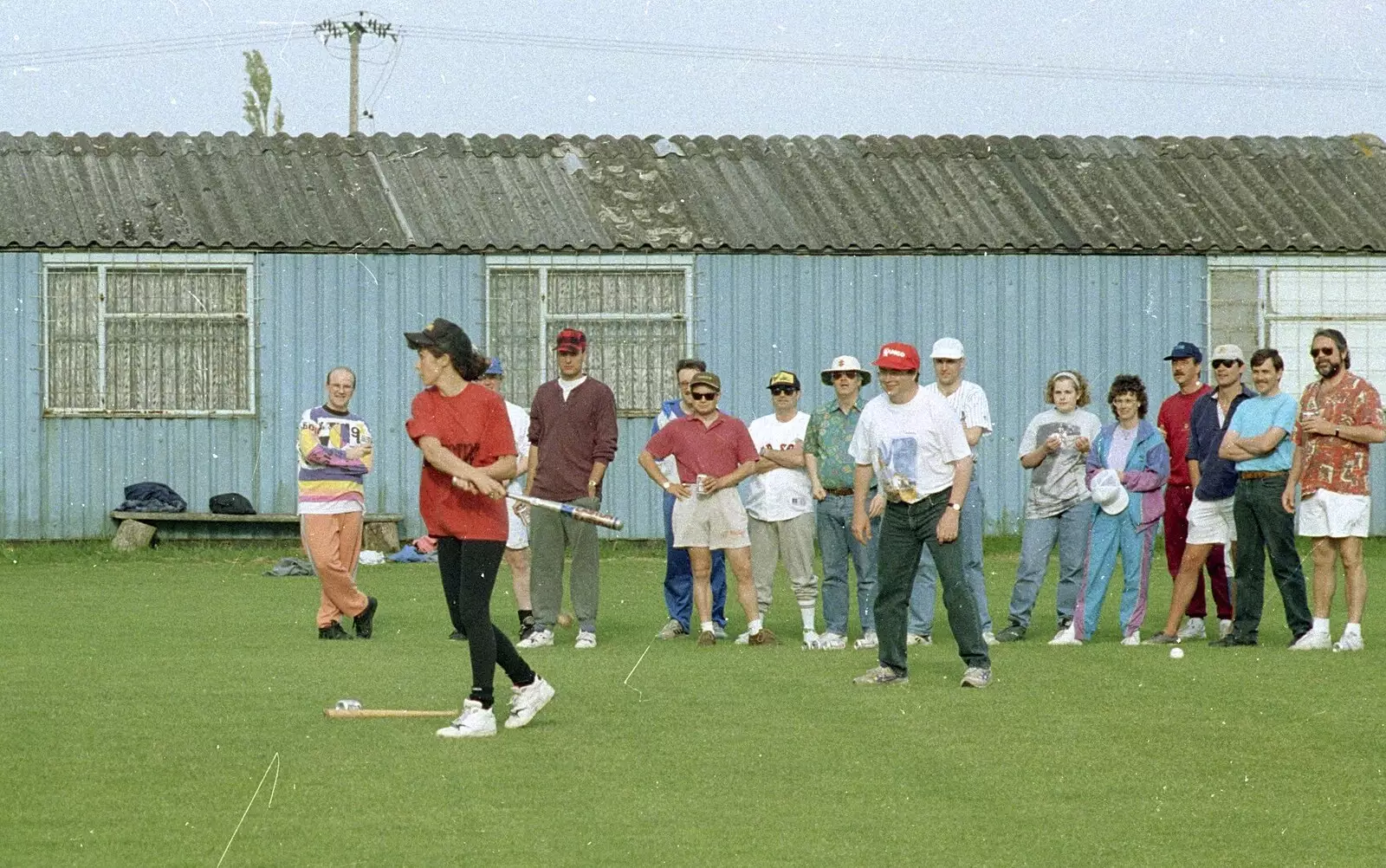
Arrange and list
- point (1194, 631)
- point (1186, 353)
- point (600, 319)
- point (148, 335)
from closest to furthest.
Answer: point (1194, 631) < point (1186, 353) < point (148, 335) < point (600, 319)

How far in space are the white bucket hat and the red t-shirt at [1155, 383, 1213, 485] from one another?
80cm

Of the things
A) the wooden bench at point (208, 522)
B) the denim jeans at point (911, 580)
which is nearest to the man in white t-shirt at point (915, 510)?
the denim jeans at point (911, 580)

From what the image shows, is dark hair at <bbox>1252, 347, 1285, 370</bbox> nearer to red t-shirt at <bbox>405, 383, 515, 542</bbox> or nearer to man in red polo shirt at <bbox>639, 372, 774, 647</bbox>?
man in red polo shirt at <bbox>639, 372, 774, 647</bbox>

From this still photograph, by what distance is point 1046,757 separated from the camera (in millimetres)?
8500

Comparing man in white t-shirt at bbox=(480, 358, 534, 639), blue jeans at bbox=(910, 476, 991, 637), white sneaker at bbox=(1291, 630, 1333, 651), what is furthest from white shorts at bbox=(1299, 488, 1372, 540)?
man in white t-shirt at bbox=(480, 358, 534, 639)

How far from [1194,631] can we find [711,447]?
11.3 ft

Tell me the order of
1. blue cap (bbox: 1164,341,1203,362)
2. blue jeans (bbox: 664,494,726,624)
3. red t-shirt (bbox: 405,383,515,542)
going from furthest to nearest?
blue cap (bbox: 1164,341,1203,362) < blue jeans (bbox: 664,494,726,624) < red t-shirt (bbox: 405,383,515,542)

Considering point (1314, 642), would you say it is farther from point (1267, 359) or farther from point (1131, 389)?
point (1131, 389)

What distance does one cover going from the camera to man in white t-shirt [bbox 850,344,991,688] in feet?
→ 35.6

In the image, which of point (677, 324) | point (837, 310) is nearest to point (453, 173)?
point (677, 324)

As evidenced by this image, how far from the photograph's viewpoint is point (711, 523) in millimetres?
13203

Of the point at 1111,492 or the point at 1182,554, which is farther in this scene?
the point at 1182,554

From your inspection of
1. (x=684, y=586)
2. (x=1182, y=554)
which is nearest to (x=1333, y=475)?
(x=1182, y=554)

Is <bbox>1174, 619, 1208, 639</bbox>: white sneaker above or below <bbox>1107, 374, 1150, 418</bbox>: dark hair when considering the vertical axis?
below
